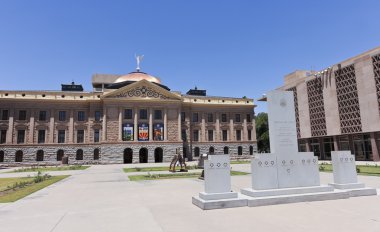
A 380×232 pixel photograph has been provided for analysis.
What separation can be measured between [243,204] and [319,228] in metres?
3.13

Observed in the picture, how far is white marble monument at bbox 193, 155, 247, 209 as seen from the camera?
9320 millimetres

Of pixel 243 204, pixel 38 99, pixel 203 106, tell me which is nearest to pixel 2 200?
pixel 243 204

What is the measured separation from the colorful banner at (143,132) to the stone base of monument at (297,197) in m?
46.3

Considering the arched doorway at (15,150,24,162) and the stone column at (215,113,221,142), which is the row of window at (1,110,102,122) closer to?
the arched doorway at (15,150,24,162)

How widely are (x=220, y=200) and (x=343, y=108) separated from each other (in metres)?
43.2

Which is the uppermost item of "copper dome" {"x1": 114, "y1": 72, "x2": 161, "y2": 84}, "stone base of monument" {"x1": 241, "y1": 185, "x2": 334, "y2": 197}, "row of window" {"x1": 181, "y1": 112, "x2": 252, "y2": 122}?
"copper dome" {"x1": 114, "y1": 72, "x2": 161, "y2": 84}

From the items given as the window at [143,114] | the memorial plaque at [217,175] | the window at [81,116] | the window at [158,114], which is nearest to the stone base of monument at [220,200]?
the memorial plaque at [217,175]

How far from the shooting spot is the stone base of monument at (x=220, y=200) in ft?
30.2

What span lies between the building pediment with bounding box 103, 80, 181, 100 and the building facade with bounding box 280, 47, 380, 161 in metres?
25.6

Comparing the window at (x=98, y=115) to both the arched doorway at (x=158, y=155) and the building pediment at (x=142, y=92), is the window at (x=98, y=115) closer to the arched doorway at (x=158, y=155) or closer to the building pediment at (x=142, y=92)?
the building pediment at (x=142, y=92)

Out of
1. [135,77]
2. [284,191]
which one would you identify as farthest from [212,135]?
[284,191]

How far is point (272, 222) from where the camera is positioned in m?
7.36

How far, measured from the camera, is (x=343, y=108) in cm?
4506

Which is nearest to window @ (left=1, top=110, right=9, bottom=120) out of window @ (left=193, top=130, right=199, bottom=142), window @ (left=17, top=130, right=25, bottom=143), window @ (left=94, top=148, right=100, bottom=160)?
window @ (left=17, top=130, right=25, bottom=143)
